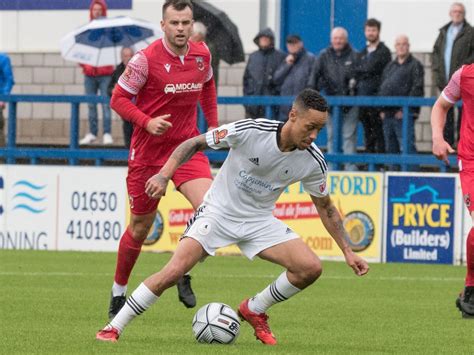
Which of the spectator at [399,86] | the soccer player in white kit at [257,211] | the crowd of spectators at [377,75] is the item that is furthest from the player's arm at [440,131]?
the spectator at [399,86]

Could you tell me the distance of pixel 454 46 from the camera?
18.0m

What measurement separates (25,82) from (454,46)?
31.0 ft

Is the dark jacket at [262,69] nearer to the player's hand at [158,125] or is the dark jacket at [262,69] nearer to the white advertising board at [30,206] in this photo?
the white advertising board at [30,206]

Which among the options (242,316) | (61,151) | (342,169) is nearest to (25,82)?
(61,151)

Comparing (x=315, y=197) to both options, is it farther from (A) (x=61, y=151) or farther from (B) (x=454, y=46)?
(A) (x=61, y=151)

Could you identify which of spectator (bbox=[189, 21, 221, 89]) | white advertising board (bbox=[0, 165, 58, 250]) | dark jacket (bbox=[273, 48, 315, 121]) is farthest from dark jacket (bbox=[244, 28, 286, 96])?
white advertising board (bbox=[0, 165, 58, 250])

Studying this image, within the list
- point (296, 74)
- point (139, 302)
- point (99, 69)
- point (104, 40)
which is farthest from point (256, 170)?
point (99, 69)

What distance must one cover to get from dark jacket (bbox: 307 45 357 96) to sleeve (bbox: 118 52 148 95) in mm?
7651

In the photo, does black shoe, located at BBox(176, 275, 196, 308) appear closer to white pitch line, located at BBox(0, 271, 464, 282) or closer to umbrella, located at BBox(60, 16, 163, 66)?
white pitch line, located at BBox(0, 271, 464, 282)

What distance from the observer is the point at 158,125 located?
10.6 m

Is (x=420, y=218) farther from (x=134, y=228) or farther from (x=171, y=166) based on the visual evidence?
(x=171, y=166)

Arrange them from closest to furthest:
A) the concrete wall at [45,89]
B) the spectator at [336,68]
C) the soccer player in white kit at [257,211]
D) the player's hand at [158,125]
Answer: the soccer player in white kit at [257,211] → the player's hand at [158,125] → the spectator at [336,68] → the concrete wall at [45,89]

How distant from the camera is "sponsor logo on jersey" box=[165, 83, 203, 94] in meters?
11.4

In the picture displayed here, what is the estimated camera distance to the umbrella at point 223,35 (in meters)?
21.2
